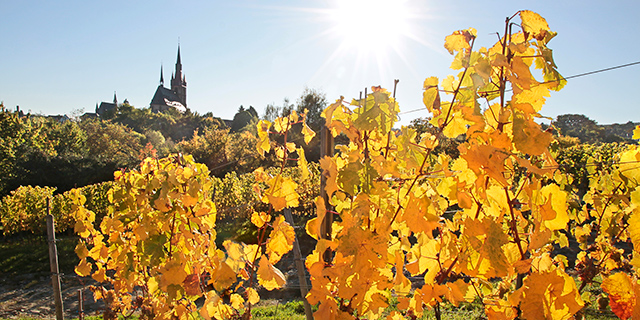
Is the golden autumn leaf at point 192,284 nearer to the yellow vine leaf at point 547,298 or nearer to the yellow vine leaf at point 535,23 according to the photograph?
the yellow vine leaf at point 547,298

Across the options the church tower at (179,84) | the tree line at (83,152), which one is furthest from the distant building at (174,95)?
the tree line at (83,152)

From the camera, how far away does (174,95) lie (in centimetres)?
7425

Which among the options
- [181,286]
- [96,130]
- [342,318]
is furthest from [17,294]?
[96,130]

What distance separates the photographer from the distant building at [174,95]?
68562 mm

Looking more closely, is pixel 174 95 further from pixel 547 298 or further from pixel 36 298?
pixel 547 298

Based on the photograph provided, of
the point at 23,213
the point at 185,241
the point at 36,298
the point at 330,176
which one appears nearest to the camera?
the point at 330,176

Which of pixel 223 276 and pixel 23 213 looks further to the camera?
pixel 23 213

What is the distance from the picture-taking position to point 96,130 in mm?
27750

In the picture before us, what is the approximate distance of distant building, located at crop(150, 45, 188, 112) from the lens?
225 feet

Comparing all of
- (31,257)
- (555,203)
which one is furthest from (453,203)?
(31,257)

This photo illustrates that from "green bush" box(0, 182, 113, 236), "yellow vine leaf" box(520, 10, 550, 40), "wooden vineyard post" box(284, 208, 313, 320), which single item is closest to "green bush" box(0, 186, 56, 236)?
"green bush" box(0, 182, 113, 236)

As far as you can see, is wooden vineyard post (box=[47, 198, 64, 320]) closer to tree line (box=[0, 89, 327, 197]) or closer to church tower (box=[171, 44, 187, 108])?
tree line (box=[0, 89, 327, 197])

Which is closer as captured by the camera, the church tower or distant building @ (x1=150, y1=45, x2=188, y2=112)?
distant building @ (x1=150, y1=45, x2=188, y2=112)

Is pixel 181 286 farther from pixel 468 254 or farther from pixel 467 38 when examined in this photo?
pixel 467 38
